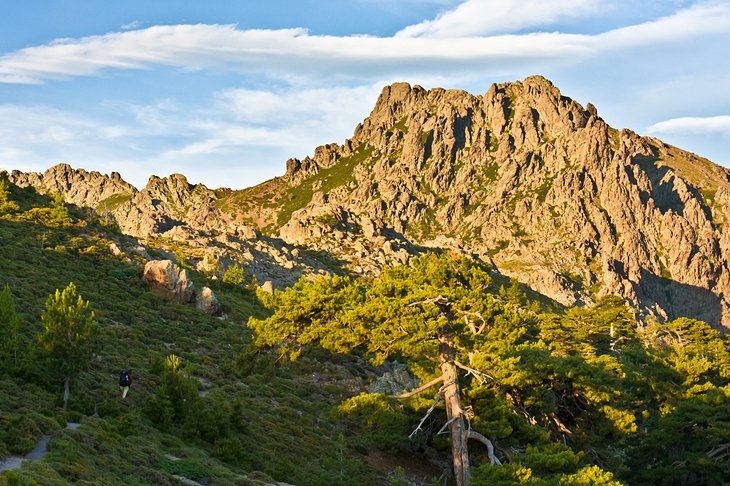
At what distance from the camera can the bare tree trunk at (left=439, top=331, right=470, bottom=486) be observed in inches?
1031

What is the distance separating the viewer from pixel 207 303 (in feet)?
191

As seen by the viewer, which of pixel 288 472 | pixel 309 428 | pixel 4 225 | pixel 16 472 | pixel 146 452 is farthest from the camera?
pixel 4 225

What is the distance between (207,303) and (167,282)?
4.38 m

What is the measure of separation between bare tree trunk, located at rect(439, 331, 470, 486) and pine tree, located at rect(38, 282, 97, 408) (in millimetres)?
16611

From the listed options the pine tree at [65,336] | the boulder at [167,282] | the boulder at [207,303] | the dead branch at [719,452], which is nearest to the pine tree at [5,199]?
the boulder at [167,282]

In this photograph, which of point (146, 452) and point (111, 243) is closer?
point (146, 452)

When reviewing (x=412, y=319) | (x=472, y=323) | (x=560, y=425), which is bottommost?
(x=560, y=425)

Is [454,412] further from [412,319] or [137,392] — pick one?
[137,392]

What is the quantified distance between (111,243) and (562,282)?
140964 millimetres

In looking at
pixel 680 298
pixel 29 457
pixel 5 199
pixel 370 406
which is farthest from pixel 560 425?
pixel 680 298

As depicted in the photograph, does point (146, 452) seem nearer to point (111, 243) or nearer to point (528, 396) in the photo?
point (528, 396)

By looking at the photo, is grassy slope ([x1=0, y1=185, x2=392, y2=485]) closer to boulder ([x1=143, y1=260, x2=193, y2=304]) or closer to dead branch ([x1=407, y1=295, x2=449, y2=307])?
boulder ([x1=143, y1=260, x2=193, y2=304])

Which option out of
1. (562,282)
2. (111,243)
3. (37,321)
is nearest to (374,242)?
(562,282)

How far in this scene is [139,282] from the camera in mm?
56938
